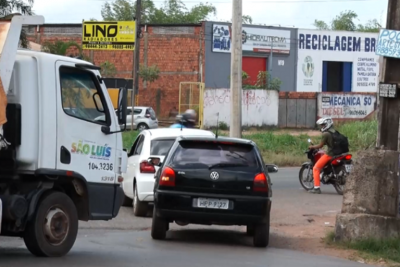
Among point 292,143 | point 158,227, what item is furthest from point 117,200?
point 292,143

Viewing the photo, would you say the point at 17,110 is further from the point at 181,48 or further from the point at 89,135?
the point at 181,48

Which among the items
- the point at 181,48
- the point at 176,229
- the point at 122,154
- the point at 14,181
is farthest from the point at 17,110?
the point at 181,48

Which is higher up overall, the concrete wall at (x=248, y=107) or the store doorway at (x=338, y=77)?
the store doorway at (x=338, y=77)

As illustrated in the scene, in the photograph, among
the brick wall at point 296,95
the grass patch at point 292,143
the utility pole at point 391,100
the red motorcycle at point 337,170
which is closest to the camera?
the utility pole at point 391,100

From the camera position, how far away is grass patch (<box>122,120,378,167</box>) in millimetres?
29891

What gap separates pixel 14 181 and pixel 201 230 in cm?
492

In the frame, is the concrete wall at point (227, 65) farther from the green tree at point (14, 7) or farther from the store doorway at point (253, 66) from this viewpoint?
the green tree at point (14, 7)

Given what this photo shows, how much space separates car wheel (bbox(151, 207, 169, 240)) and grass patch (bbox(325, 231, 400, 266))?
256 centimetres

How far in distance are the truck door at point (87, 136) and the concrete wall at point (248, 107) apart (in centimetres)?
3466

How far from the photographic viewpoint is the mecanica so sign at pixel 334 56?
185ft

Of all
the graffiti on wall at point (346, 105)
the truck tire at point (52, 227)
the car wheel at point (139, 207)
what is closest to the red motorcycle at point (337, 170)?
the car wheel at point (139, 207)

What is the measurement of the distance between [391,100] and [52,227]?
5.89 meters

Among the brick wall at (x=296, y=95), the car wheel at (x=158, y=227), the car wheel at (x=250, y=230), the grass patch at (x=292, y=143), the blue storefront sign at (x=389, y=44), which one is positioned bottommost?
the grass patch at (x=292, y=143)

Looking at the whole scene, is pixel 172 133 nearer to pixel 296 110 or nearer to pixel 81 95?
pixel 81 95
